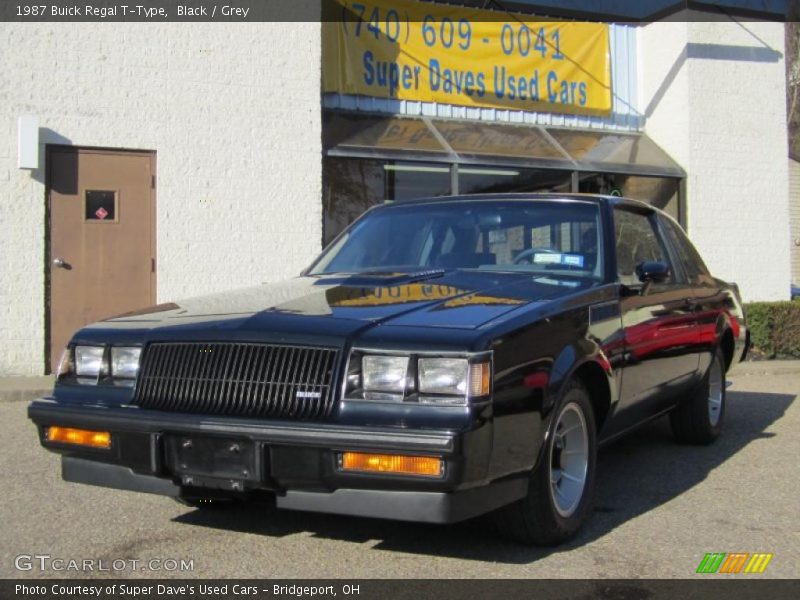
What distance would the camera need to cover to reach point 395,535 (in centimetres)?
415

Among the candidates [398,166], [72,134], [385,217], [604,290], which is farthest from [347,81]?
[604,290]

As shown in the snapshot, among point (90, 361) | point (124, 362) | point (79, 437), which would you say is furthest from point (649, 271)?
point (79, 437)

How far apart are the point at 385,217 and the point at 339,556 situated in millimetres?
2287

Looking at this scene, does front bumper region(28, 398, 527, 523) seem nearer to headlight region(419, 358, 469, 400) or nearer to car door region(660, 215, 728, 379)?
headlight region(419, 358, 469, 400)

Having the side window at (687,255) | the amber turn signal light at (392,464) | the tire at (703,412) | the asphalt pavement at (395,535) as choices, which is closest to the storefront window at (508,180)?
the side window at (687,255)

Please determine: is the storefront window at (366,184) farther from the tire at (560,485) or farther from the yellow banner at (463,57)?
the tire at (560,485)

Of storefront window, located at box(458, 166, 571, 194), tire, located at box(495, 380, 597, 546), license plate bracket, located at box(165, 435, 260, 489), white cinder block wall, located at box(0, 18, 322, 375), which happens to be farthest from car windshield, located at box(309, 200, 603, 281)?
storefront window, located at box(458, 166, 571, 194)

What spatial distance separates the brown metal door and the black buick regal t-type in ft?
20.1

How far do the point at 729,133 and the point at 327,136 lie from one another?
6.71 metres

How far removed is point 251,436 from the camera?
3357mm

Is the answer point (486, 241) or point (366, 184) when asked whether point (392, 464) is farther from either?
point (366, 184)

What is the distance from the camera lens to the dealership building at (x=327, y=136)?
33.4ft

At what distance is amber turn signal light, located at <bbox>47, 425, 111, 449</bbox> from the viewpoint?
371cm

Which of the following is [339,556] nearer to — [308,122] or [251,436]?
[251,436]
